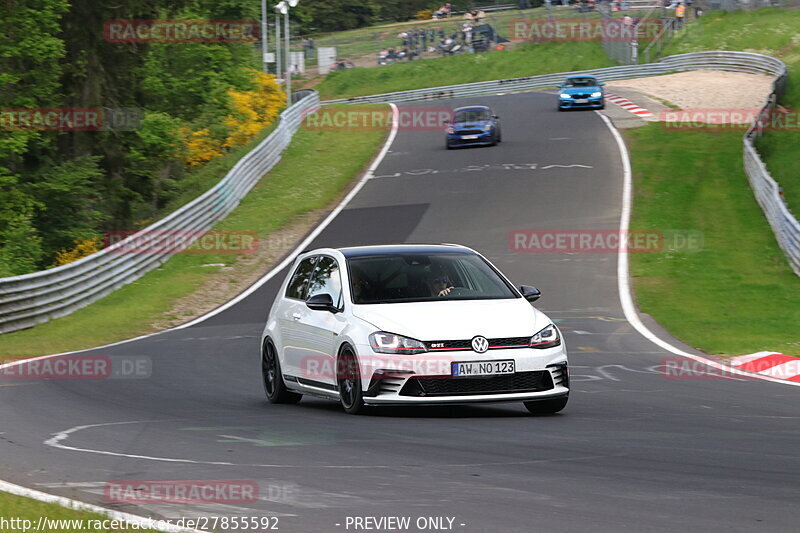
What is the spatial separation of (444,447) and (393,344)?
1.76 m

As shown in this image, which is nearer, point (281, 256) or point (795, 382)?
point (795, 382)

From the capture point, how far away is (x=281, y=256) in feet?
99.5

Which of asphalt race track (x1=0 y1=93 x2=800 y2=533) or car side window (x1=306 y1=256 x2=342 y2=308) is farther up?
car side window (x1=306 y1=256 x2=342 y2=308)

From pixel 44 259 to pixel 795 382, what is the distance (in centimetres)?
2990

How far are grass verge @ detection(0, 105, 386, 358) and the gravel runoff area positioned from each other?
1333cm

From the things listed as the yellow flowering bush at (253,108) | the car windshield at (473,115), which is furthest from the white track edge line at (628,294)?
the yellow flowering bush at (253,108)

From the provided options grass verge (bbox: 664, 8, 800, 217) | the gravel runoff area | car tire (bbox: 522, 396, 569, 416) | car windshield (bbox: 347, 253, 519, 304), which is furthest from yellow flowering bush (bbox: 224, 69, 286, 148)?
car tire (bbox: 522, 396, 569, 416)

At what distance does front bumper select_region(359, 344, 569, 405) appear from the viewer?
1035 centimetres

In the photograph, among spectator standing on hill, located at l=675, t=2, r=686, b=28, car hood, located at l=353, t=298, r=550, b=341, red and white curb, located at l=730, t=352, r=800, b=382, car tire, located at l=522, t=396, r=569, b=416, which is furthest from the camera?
spectator standing on hill, located at l=675, t=2, r=686, b=28

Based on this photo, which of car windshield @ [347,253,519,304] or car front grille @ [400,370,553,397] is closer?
car front grille @ [400,370,553,397]

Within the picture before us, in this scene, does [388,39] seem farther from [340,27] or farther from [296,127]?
[296,127]

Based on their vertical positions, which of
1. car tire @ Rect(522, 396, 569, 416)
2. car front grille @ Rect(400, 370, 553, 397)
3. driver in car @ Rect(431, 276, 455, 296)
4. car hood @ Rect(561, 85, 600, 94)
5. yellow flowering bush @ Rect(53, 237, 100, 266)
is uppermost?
car hood @ Rect(561, 85, 600, 94)

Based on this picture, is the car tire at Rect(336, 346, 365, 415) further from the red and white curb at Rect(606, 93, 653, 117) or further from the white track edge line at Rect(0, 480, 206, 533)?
the red and white curb at Rect(606, 93, 653, 117)

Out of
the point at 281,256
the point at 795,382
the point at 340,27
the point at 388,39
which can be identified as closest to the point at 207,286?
the point at 281,256
